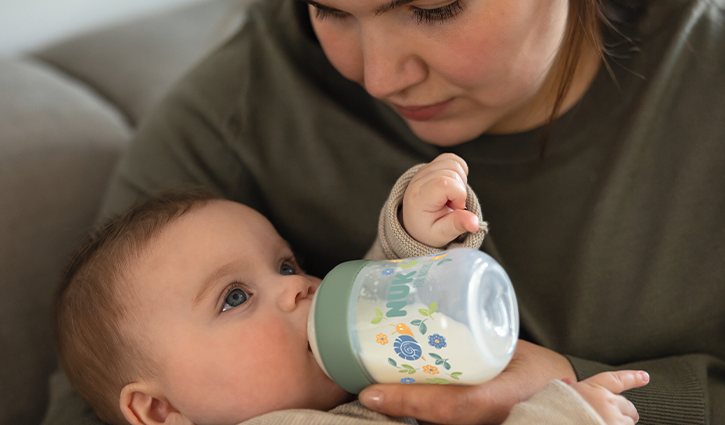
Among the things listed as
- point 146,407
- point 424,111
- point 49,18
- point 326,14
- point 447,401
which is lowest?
point 146,407

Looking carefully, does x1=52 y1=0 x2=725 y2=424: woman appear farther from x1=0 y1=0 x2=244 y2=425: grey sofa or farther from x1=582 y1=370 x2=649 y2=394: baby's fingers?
x1=0 y1=0 x2=244 y2=425: grey sofa

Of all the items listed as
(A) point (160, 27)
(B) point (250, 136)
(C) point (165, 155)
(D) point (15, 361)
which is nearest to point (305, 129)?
(B) point (250, 136)

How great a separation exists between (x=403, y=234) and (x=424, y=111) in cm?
26

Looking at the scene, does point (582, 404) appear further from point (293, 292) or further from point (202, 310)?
point (202, 310)

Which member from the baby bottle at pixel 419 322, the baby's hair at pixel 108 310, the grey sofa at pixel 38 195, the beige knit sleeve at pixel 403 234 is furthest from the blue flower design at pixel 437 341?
the grey sofa at pixel 38 195

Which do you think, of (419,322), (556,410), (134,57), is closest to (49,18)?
(134,57)

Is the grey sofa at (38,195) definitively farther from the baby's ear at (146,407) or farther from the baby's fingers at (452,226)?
the baby's fingers at (452,226)

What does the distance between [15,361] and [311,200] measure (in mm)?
860

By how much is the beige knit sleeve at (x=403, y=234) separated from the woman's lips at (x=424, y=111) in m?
0.14

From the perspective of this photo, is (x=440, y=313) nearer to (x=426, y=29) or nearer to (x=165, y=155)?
(x=426, y=29)

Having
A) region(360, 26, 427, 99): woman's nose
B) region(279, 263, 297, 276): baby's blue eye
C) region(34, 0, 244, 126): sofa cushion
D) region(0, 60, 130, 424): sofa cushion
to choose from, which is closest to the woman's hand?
region(279, 263, 297, 276): baby's blue eye

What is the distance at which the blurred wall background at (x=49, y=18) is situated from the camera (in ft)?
6.91

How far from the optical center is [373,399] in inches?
32.0

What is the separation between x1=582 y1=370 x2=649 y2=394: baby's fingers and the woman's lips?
1.76 ft
